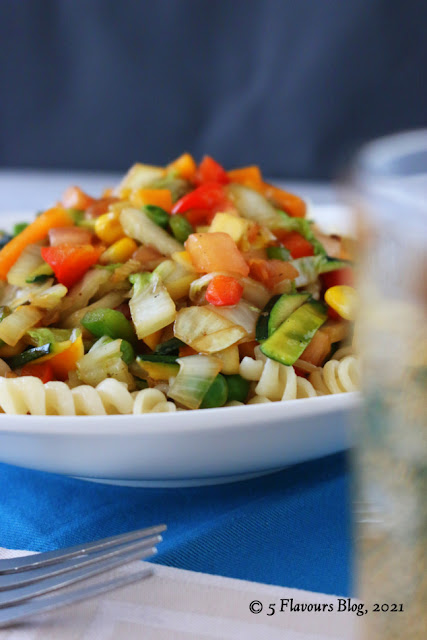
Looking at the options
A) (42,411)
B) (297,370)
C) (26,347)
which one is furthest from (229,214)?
(42,411)

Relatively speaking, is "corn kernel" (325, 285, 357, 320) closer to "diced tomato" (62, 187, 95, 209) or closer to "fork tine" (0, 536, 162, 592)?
"fork tine" (0, 536, 162, 592)

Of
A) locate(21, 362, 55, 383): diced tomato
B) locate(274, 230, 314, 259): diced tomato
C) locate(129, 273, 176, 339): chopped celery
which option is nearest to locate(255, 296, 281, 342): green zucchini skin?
locate(129, 273, 176, 339): chopped celery

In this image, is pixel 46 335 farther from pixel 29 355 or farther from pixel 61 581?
pixel 61 581

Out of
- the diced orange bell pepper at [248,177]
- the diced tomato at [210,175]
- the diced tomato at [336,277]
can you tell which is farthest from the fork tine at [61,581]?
the diced orange bell pepper at [248,177]

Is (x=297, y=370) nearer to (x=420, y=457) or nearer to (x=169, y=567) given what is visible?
(x=169, y=567)

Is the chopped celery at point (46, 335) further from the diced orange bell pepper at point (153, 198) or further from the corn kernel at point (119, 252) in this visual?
the diced orange bell pepper at point (153, 198)
